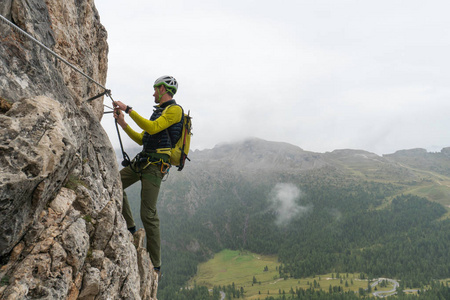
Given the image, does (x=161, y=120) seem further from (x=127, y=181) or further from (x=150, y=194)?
(x=127, y=181)

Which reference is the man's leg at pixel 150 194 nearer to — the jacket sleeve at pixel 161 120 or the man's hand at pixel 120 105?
the jacket sleeve at pixel 161 120

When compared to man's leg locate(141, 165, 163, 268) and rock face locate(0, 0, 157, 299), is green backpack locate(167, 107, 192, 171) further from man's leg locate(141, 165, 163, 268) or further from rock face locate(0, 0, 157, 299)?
rock face locate(0, 0, 157, 299)

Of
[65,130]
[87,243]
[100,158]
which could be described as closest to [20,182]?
[65,130]

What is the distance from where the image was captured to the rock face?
507 cm

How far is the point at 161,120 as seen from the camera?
916 centimetres

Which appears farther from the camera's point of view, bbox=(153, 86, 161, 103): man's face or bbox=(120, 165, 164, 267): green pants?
bbox=(153, 86, 161, 103): man's face

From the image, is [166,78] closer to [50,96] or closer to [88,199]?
[50,96]

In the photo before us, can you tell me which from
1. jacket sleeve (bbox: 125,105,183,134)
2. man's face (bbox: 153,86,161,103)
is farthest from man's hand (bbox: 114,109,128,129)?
man's face (bbox: 153,86,161,103)

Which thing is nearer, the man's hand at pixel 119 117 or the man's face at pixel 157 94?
the man's hand at pixel 119 117

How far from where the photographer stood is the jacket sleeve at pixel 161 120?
28.4 feet

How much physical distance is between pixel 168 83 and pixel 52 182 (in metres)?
5.87

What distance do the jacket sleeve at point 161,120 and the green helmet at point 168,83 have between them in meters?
1.22

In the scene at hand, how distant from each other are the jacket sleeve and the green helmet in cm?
122

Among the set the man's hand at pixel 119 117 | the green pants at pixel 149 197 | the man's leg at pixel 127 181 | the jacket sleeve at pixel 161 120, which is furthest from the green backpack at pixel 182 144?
the man's hand at pixel 119 117
